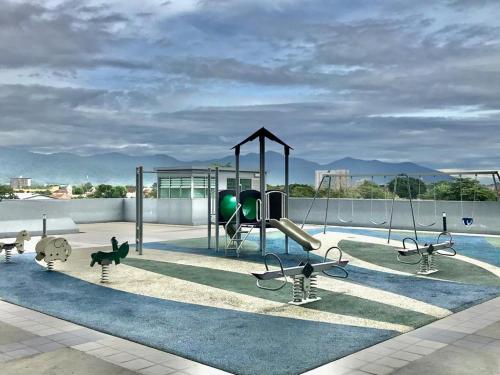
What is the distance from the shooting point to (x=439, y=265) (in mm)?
12984

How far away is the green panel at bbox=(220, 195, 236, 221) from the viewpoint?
1683 centimetres

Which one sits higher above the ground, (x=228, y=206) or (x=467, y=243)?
(x=228, y=206)

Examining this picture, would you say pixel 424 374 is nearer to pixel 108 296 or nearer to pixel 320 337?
pixel 320 337

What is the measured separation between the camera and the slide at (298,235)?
13281 mm

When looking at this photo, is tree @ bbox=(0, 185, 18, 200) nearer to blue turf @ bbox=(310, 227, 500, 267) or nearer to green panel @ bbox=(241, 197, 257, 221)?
green panel @ bbox=(241, 197, 257, 221)

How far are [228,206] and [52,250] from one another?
6.11 metres

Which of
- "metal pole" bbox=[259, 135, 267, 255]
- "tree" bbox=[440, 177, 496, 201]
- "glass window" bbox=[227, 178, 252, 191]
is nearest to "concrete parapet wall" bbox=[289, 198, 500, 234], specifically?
"tree" bbox=[440, 177, 496, 201]

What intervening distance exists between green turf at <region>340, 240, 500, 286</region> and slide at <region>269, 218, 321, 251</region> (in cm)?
158

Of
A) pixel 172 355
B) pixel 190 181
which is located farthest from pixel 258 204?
pixel 190 181

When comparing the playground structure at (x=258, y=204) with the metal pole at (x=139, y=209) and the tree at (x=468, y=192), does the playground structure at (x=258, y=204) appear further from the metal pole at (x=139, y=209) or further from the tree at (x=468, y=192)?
the tree at (x=468, y=192)

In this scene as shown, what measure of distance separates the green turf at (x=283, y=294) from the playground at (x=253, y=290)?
23 mm

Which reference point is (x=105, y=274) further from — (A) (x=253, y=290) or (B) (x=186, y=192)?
(B) (x=186, y=192)

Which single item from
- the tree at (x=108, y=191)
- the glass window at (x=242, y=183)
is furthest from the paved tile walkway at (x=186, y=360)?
the tree at (x=108, y=191)

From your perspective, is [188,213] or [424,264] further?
[188,213]
